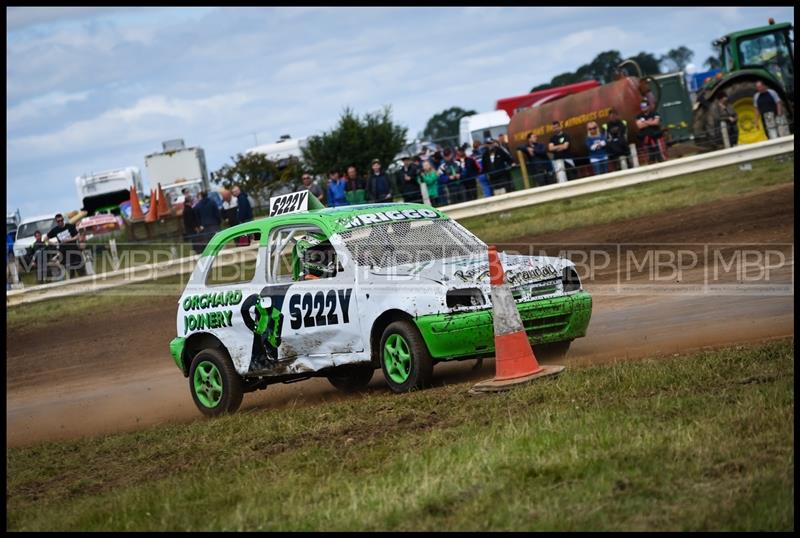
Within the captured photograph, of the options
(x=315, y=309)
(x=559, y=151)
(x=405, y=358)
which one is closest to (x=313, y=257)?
(x=315, y=309)

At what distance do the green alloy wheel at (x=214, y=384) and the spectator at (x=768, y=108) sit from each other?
55.5 feet

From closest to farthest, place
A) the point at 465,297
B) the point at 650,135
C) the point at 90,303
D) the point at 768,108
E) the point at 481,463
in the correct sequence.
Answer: the point at 481,463, the point at 465,297, the point at 90,303, the point at 768,108, the point at 650,135

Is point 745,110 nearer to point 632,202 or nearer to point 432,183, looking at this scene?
point 632,202

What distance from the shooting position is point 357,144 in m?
40.7

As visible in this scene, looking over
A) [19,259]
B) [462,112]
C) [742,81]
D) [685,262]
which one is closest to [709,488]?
[685,262]

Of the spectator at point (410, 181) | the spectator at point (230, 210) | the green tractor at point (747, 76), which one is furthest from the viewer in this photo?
the green tractor at point (747, 76)

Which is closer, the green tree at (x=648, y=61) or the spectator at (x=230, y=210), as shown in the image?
the spectator at (x=230, y=210)

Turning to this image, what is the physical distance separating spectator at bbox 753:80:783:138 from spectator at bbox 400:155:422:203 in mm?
7240

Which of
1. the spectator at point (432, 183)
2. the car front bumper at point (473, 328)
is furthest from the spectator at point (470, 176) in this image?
the car front bumper at point (473, 328)

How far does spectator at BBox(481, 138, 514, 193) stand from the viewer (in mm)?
24500

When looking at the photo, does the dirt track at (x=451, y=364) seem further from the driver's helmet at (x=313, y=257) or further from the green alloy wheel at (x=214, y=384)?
the driver's helmet at (x=313, y=257)

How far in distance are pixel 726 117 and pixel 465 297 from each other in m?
19.0

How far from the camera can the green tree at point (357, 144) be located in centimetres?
4056

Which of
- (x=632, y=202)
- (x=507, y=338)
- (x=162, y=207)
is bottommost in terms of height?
(x=507, y=338)
